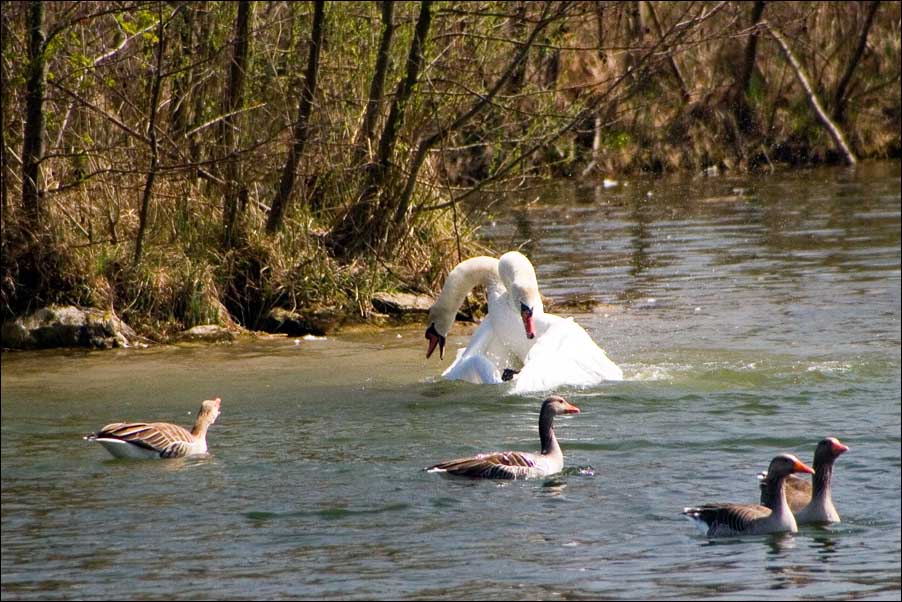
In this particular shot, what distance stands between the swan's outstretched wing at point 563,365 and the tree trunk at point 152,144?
13.6ft

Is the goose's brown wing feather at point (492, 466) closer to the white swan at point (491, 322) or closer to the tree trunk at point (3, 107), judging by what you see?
the white swan at point (491, 322)

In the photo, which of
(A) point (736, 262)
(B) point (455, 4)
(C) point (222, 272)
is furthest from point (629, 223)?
(C) point (222, 272)

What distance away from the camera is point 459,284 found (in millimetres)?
12922

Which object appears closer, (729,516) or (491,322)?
(729,516)

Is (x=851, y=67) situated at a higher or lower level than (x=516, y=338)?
higher

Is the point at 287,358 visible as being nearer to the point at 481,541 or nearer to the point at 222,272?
the point at 222,272

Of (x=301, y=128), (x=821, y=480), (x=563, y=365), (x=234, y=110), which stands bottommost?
(x=821, y=480)

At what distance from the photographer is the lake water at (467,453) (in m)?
6.93

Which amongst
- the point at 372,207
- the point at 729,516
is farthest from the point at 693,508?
the point at 372,207

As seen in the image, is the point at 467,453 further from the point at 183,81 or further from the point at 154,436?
the point at 183,81

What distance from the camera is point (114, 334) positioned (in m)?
13.5

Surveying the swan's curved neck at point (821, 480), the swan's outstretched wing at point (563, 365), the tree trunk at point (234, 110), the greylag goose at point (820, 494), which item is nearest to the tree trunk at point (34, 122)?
the tree trunk at point (234, 110)

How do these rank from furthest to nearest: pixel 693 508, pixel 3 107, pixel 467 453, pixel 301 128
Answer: pixel 301 128, pixel 3 107, pixel 467 453, pixel 693 508

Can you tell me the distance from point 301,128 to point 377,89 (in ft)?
2.90
